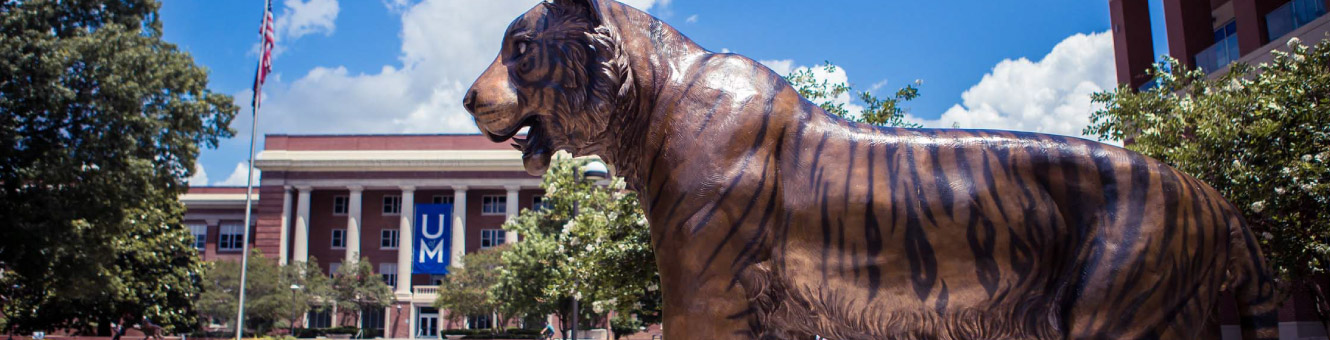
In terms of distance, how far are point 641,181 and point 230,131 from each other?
22.7 metres

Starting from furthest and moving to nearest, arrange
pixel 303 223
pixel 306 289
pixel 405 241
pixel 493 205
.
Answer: pixel 493 205, pixel 303 223, pixel 405 241, pixel 306 289

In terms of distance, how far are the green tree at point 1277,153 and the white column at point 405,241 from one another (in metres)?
56.8

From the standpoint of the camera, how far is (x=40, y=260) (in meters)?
19.6

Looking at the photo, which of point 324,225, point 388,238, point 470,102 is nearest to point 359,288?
point 388,238

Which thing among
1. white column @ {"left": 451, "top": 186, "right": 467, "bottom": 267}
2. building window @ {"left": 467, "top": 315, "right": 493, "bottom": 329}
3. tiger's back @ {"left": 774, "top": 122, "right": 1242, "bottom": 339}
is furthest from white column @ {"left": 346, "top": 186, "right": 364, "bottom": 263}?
tiger's back @ {"left": 774, "top": 122, "right": 1242, "bottom": 339}

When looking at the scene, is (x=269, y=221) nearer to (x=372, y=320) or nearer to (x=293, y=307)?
(x=372, y=320)

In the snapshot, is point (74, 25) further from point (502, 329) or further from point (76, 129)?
point (502, 329)

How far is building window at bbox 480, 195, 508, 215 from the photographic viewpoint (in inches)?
2638

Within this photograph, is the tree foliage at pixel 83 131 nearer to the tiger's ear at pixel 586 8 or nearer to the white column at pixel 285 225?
the tiger's ear at pixel 586 8

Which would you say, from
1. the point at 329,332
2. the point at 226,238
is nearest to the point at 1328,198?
the point at 329,332

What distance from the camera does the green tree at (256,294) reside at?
49.8 meters

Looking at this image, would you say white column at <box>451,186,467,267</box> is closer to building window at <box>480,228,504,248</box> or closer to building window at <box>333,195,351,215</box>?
building window at <box>480,228,504,248</box>

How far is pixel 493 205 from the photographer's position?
2645 inches

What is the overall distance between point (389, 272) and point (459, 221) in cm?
688
